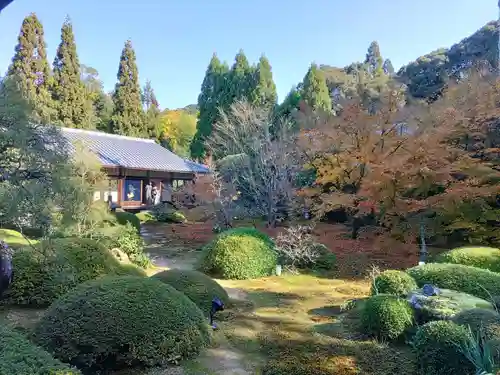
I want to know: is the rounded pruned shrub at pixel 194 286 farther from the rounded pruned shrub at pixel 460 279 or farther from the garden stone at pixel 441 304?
the rounded pruned shrub at pixel 460 279

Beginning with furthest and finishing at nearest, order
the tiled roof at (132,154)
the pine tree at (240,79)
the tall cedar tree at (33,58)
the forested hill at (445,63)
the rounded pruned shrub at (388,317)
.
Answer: the pine tree at (240,79)
the tall cedar tree at (33,58)
the forested hill at (445,63)
the tiled roof at (132,154)
the rounded pruned shrub at (388,317)

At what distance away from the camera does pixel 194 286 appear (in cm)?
550

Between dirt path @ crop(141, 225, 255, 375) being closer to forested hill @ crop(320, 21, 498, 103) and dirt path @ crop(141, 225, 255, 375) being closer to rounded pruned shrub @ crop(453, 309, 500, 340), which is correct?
rounded pruned shrub @ crop(453, 309, 500, 340)

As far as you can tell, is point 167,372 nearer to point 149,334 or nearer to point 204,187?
point 149,334

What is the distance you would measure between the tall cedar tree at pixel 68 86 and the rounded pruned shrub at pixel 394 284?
21133 mm

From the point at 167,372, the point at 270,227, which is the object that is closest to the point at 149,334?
the point at 167,372

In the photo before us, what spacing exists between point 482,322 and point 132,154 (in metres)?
17.7

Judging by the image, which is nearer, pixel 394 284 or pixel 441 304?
pixel 441 304

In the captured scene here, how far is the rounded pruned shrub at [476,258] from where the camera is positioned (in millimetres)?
7090

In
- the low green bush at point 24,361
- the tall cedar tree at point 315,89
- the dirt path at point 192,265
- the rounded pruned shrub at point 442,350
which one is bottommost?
the dirt path at point 192,265

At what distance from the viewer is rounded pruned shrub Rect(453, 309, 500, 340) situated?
3.54 meters

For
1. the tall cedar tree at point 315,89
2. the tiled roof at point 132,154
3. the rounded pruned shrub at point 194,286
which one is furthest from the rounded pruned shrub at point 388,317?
the tall cedar tree at point 315,89

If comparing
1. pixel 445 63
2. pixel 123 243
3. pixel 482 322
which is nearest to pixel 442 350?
pixel 482 322

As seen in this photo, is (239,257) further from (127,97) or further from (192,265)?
(127,97)
